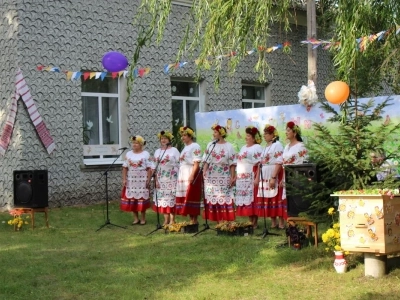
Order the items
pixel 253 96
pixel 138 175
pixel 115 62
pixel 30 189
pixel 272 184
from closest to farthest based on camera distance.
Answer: pixel 272 184
pixel 30 189
pixel 115 62
pixel 138 175
pixel 253 96

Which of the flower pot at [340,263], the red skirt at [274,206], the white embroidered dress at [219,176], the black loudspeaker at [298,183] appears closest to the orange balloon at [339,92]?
the black loudspeaker at [298,183]

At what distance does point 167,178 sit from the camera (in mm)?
10727

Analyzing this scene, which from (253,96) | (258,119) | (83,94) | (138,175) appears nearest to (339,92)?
(138,175)

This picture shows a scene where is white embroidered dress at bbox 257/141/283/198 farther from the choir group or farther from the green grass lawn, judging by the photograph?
the green grass lawn

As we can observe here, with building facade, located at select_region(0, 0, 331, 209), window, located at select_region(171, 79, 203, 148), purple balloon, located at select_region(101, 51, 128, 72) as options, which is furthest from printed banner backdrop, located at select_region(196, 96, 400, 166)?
purple balloon, located at select_region(101, 51, 128, 72)

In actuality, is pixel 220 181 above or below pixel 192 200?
above

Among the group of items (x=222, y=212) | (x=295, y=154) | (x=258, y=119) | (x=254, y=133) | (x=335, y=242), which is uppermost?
(x=258, y=119)

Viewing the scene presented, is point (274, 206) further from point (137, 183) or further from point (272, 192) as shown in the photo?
point (137, 183)

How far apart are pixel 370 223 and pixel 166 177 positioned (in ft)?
16.6

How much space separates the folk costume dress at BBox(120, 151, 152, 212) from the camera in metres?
11.1

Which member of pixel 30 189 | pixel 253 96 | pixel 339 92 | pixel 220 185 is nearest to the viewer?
pixel 339 92

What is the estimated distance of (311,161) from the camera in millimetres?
7199

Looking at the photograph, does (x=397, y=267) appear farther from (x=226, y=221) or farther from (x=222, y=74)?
(x=222, y=74)

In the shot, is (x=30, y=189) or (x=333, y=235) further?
(x=30, y=189)
